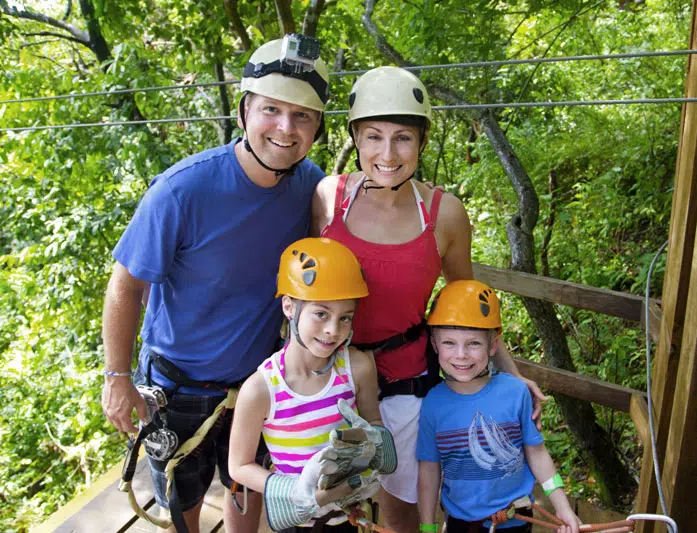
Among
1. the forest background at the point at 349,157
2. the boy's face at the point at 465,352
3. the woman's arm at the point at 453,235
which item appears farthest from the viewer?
the forest background at the point at 349,157

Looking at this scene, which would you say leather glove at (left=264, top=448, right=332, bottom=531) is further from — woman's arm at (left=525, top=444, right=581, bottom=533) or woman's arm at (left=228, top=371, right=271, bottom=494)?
woman's arm at (left=525, top=444, right=581, bottom=533)

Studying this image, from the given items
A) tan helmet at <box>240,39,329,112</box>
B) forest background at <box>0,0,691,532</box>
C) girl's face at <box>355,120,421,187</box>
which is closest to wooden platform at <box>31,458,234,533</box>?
girl's face at <box>355,120,421,187</box>

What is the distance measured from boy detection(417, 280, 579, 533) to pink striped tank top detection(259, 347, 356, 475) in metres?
0.39

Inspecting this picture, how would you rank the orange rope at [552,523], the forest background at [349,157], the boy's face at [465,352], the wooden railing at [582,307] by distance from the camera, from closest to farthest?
the orange rope at [552,523] → the boy's face at [465,352] → the wooden railing at [582,307] → the forest background at [349,157]

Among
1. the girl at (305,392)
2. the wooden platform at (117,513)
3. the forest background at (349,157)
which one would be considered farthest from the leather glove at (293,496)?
the forest background at (349,157)

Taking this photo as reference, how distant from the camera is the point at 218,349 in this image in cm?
238

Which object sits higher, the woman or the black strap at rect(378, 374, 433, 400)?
the woman

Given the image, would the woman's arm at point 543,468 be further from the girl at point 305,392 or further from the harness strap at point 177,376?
the harness strap at point 177,376

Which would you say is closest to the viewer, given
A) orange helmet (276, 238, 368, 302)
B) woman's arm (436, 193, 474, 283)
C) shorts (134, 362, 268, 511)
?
orange helmet (276, 238, 368, 302)

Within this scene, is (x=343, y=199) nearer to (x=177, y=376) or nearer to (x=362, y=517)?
(x=177, y=376)

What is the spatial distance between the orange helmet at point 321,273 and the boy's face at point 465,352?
41cm

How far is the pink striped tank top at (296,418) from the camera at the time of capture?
2113mm

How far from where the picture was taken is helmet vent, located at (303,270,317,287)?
2.04 m

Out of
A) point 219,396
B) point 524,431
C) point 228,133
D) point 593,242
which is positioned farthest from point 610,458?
point 228,133
